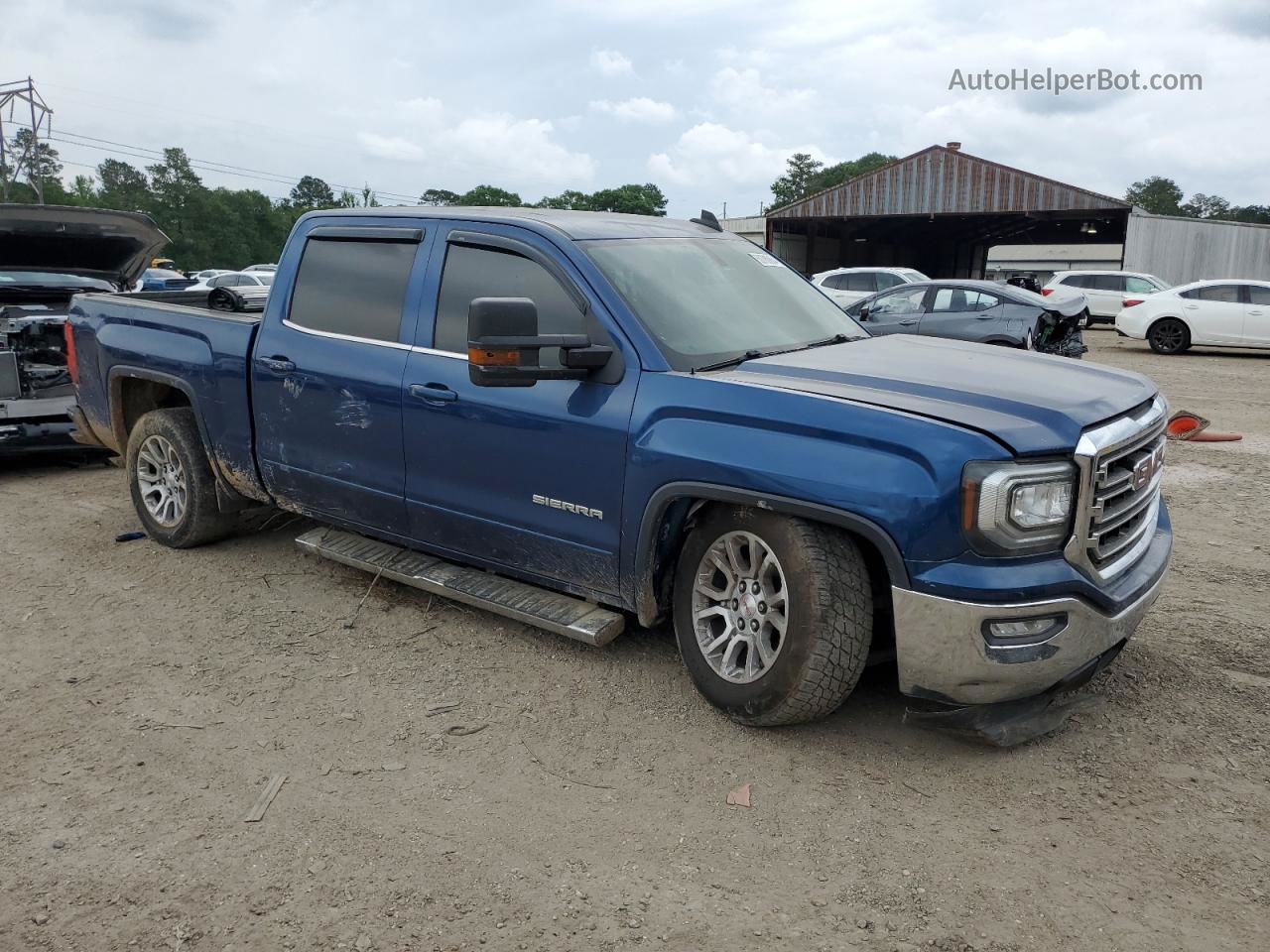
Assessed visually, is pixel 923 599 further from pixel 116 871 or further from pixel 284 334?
pixel 284 334

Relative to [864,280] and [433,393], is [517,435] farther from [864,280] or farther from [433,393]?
[864,280]

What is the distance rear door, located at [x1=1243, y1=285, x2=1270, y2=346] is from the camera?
17953mm

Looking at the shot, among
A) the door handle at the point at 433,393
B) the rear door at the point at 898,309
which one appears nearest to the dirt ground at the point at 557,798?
the door handle at the point at 433,393

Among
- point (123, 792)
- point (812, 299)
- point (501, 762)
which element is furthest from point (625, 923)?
point (812, 299)

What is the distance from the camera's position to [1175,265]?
Answer: 34625 millimetres

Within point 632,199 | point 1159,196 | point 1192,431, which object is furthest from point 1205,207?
point 1192,431

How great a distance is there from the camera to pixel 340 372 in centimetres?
457

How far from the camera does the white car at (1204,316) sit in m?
18.0

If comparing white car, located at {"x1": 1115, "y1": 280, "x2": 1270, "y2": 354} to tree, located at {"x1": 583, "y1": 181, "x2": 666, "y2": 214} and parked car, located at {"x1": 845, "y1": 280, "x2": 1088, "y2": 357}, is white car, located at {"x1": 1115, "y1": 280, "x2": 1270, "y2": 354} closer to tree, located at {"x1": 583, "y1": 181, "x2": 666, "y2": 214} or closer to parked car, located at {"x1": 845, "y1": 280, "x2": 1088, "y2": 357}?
parked car, located at {"x1": 845, "y1": 280, "x2": 1088, "y2": 357}

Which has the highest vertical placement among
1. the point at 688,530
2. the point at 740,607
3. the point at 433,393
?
the point at 433,393

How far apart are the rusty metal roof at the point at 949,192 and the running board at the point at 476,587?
34101 mm

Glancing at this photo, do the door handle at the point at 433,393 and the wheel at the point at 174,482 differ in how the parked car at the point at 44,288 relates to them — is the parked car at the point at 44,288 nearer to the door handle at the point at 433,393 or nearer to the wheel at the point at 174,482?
the wheel at the point at 174,482

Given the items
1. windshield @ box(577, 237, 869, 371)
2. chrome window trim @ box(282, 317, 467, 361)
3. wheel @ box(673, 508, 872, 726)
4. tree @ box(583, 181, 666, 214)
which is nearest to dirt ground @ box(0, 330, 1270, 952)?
wheel @ box(673, 508, 872, 726)

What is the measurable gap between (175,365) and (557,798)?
11.4ft
